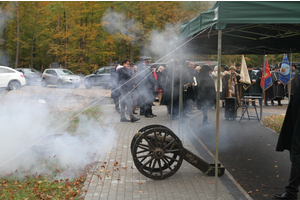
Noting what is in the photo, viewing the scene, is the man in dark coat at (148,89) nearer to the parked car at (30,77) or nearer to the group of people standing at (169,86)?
the group of people standing at (169,86)

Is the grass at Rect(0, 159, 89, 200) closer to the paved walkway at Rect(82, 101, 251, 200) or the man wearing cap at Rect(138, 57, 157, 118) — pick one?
the paved walkway at Rect(82, 101, 251, 200)

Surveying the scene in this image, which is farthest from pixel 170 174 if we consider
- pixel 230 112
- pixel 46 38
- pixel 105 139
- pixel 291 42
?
pixel 46 38

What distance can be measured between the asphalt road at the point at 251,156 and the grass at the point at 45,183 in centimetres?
263

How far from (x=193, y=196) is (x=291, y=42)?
636 centimetres

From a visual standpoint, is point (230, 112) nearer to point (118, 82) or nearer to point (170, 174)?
point (118, 82)

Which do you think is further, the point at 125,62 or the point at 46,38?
the point at 46,38

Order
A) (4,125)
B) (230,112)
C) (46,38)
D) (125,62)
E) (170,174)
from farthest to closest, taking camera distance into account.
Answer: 1. (46,38)
2. (230,112)
3. (125,62)
4. (4,125)
5. (170,174)

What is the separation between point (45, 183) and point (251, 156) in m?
4.21

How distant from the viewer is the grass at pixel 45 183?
432cm

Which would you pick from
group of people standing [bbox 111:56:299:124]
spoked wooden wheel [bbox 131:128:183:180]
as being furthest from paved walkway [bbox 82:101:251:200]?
group of people standing [bbox 111:56:299:124]

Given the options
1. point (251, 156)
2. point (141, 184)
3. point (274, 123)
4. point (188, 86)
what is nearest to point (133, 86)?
point (188, 86)

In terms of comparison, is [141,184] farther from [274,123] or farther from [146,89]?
[146,89]

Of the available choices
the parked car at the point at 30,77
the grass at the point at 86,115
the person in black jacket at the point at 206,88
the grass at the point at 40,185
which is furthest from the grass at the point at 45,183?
the parked car at the point at 30,77

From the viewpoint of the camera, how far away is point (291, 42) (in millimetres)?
8742
